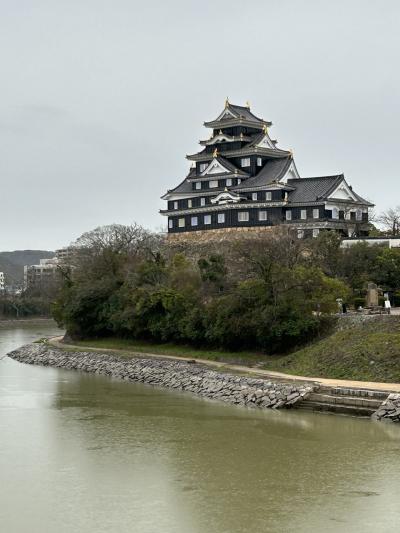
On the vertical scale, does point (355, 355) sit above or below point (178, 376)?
above

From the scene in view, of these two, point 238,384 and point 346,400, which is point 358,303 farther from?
point 346,400

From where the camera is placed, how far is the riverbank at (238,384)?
80.4ft

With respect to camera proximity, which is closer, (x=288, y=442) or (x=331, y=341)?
(x=288, y=442)

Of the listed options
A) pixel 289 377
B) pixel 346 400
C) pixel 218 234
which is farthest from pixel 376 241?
pixel 346 400

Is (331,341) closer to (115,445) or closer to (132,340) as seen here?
(115,445)

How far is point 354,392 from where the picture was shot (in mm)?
25078

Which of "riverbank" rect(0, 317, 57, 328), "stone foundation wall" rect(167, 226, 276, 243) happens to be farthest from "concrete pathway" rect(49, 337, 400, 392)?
"riverbank" rect(0, 317, 57, 328)

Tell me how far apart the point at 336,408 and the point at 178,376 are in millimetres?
9478

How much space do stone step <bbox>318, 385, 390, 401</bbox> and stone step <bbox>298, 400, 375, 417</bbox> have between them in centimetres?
55

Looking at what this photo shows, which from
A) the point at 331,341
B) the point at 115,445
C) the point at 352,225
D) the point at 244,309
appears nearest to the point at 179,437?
the point at 115,445

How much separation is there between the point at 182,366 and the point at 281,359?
4.58 m

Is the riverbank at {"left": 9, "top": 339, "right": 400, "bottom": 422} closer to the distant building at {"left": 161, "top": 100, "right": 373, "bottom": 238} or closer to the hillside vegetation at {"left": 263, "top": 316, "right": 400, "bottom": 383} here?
the hillside vegetation at {"left": 263, "top": 316, "right": 400, "bottom": 383}

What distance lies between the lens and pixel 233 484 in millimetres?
17422

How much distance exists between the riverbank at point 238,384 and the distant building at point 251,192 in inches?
581
